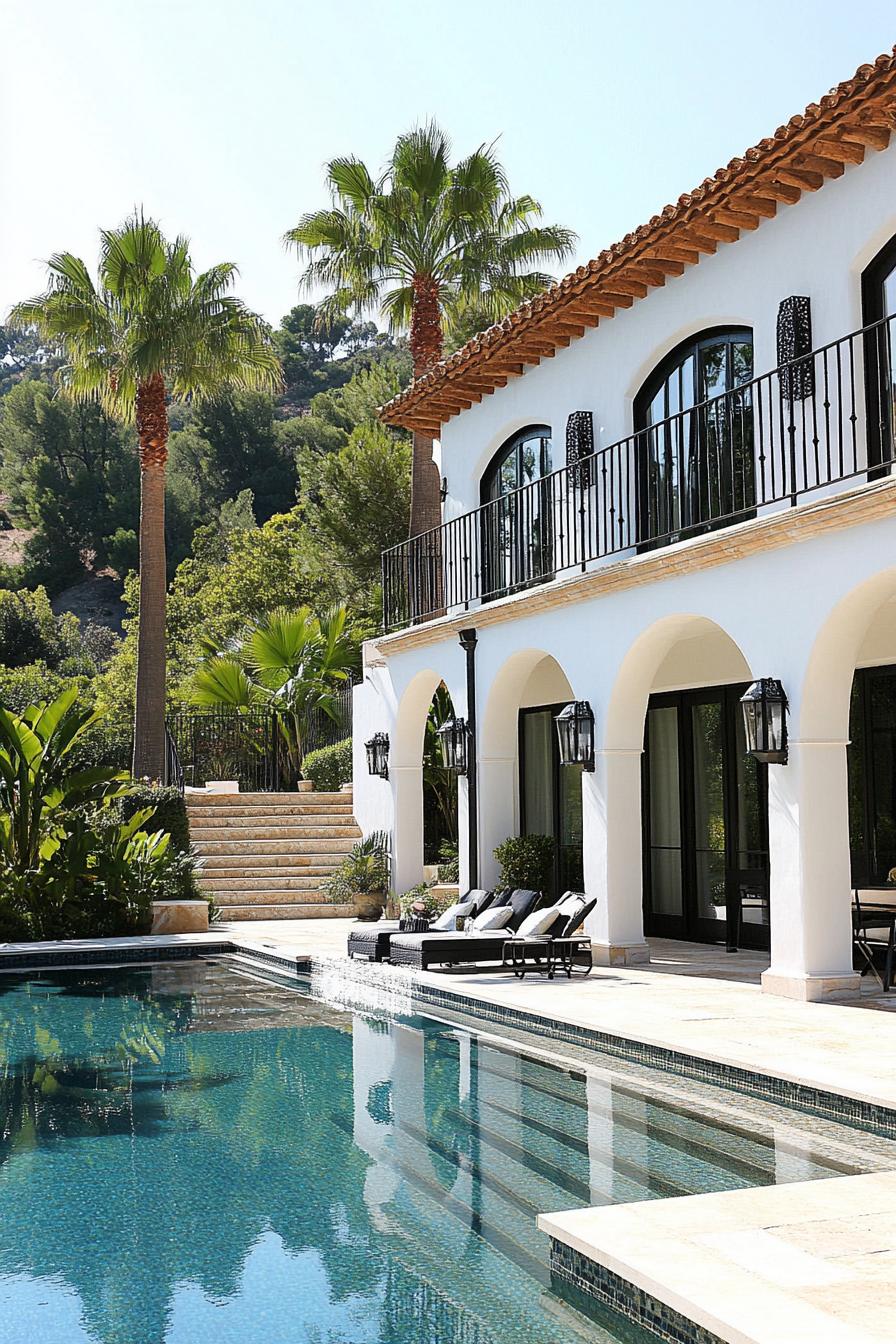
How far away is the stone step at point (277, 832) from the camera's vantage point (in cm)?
2339

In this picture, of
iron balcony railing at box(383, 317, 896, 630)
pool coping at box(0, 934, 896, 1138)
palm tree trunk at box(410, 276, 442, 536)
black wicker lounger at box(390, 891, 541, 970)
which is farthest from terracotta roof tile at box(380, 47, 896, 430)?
pool coping at box(0, 934, 896, 1138)

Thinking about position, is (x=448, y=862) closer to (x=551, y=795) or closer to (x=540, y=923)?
(x=551, y=795)

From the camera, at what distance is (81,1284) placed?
582 cm

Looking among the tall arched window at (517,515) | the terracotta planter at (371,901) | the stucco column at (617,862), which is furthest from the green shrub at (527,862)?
the terracotta planter at (371,901)

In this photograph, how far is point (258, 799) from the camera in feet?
80.9

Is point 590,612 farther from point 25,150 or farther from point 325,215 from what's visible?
point 325,215

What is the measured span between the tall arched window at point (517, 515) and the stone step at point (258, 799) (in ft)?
25.5

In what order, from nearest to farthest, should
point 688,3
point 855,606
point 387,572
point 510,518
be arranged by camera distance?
point 855,606, point 688,3, point 510,518, point 387,572

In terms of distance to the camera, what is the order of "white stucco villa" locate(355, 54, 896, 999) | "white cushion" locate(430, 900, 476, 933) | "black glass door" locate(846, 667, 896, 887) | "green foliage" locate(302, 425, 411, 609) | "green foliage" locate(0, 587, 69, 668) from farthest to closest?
"green foliage" locate(0, 587, 69, 668) → "green foliage" locate(302, 425, 411, 609) → "white cushion" locate(430, 900, 476, 933) → "black glass door" locate(846, 667, 896, 887) → "white stucco villa" locate(355, 54, 896, 999)

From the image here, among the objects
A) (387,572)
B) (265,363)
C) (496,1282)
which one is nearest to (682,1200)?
(496,1282)

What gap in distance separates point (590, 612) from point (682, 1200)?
31.8ft

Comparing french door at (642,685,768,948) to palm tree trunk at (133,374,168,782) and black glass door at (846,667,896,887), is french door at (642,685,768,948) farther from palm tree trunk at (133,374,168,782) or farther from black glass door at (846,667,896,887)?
palm tree trunk at (133,374,168,782)

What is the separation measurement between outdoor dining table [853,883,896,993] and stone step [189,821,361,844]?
11.8 meters

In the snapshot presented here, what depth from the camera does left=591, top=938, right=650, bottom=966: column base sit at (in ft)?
48.0
